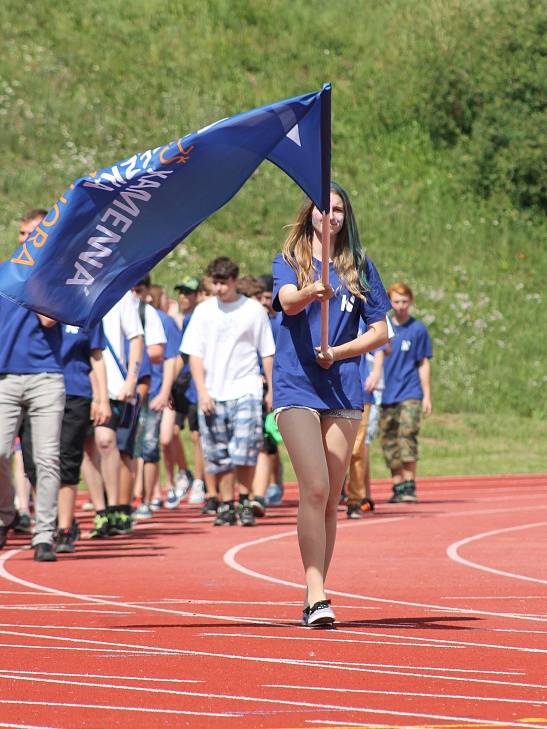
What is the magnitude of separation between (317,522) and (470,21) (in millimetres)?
35981

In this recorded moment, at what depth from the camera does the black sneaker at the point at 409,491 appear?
60.7 ft

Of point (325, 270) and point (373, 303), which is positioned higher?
point (325, 270)

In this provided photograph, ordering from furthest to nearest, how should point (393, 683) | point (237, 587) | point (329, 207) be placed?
1. point (237, 587)
2. point (329, 207)
3. point (393, 683)

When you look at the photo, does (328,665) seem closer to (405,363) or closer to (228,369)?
(228,369)

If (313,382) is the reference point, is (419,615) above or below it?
below

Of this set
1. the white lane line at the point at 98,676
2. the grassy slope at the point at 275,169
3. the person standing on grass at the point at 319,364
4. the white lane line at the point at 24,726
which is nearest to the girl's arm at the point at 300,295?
the person standing on grass at the point at 319,364

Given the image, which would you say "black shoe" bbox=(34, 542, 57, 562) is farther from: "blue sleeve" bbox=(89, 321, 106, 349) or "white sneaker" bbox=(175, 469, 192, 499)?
"white sneaker" bbox=(175, 469, 192, 499)

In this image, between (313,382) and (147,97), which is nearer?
(313,382)

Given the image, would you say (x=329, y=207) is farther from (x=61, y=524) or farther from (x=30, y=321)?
(x=61, y=524)

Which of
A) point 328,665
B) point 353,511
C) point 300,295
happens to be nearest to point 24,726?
point 328,665

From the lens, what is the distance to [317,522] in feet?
27.7

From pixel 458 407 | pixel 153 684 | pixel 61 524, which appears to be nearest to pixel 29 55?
pixel 458 407

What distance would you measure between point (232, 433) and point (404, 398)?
4.07 metres

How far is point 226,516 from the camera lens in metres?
15.3
